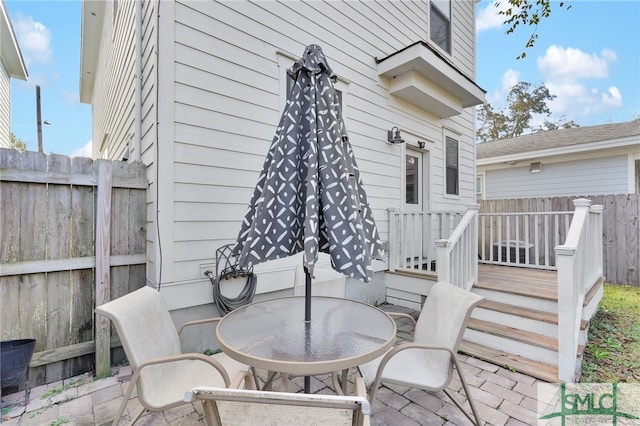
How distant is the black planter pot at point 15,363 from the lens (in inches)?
87.9

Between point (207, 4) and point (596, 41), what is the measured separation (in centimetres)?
1135

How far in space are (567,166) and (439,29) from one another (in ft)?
19.1

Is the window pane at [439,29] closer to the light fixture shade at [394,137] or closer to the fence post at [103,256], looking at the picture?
the light fixture shade at [394,137]

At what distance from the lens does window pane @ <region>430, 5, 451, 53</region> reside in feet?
20.6

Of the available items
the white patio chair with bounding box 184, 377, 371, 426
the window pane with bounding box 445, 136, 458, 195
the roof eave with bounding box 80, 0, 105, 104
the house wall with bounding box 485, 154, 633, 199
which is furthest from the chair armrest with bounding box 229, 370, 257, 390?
the house wall with bounding box 485, 154, 633, 199

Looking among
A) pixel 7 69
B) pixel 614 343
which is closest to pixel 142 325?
pixel 614 343

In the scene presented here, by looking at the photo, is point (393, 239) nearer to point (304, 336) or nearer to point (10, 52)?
point (304, 336)

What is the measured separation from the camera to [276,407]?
968 mm

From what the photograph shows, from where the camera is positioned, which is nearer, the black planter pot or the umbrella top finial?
the umbrella top finial

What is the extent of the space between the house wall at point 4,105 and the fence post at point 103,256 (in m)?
9.15

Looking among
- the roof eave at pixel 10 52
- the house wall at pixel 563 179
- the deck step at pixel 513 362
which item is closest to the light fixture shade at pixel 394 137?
the deck step at pixel 513 362

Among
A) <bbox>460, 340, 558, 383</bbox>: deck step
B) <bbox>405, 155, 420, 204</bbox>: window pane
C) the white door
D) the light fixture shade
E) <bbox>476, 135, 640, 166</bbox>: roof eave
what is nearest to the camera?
<bbox>460, 340, 558, 383</bbox>: deck step

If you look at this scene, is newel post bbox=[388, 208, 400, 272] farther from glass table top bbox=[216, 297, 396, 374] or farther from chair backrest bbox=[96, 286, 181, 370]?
chair backrest bbox=[96, 286, 181, 370]

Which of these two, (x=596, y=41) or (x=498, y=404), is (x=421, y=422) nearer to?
(x=498, y=404)
